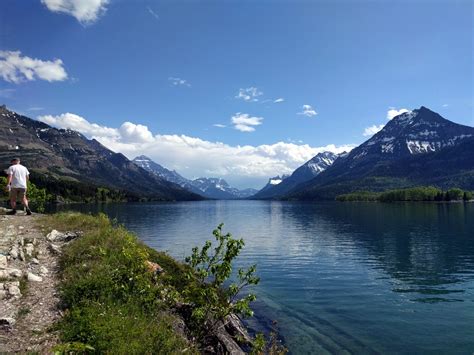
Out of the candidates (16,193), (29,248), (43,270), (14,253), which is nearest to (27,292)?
(43,270)

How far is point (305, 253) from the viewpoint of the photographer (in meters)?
64.4

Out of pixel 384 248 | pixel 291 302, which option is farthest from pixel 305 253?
pixel 291 302

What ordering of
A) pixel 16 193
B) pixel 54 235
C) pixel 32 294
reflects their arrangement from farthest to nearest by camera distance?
Result: pixel 16 193 → pixel 54 235 → pixel 32 294

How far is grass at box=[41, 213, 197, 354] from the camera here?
12812 mm

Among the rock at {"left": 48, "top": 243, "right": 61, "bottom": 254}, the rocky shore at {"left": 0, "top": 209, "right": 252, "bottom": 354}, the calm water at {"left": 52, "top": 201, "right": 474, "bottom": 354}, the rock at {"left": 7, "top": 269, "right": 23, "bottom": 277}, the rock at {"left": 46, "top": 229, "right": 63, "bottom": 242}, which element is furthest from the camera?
the calm water at {"left": 52, "top": 201, "right": 474, "bottom": 354}

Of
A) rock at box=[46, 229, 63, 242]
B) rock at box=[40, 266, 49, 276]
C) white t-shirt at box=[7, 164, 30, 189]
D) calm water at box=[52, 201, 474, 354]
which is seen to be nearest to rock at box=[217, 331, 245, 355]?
calm water at box=[52, 201, 474, 354]

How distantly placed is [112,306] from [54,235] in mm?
13776

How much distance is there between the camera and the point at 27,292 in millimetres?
16516

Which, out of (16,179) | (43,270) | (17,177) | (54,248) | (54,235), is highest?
(17,177)

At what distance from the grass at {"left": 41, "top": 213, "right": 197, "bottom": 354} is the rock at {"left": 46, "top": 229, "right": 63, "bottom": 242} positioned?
2.87 metres

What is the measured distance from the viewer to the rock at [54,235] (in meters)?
26.0

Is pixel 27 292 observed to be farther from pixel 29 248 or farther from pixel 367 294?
pixel 367 294

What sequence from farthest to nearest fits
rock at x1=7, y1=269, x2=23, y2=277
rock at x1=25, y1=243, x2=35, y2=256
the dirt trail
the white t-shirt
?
the white t-shirt, rock at x1=25, y1=243, x2=35, y2=256, rock at x1=7, y1=269, x2=23, y2=277, the dirt trail

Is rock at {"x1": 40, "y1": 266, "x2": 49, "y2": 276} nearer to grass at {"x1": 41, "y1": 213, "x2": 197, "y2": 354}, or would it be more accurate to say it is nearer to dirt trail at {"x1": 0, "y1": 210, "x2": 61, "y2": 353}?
dirt trail at {"x1": 0, "y1": 210, "x2": 61, "y2": 353}
